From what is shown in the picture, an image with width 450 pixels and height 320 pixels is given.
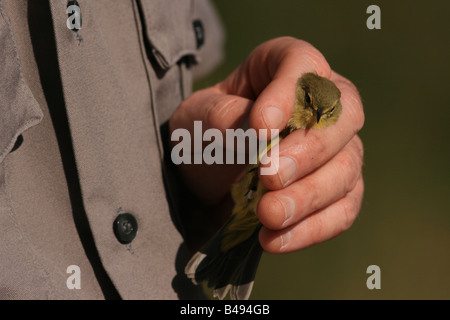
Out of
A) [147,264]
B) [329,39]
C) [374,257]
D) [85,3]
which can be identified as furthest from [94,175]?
[329,39]

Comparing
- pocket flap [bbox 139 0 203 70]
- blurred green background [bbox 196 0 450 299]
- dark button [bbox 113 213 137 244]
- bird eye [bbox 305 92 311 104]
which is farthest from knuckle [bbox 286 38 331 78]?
blurred green background [bbox 196 0 450 299]

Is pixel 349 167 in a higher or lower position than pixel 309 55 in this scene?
lower

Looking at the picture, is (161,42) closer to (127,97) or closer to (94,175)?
(127,97)

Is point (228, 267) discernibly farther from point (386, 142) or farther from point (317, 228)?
point (386, 142)

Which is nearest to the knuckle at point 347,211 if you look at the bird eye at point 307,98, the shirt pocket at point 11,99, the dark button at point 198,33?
the bird eye at point 307,98

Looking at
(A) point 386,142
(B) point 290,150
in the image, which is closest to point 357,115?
(B) point 290,150

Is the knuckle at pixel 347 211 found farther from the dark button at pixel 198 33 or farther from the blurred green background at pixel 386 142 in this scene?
the blurred green background at pixel 386 142
